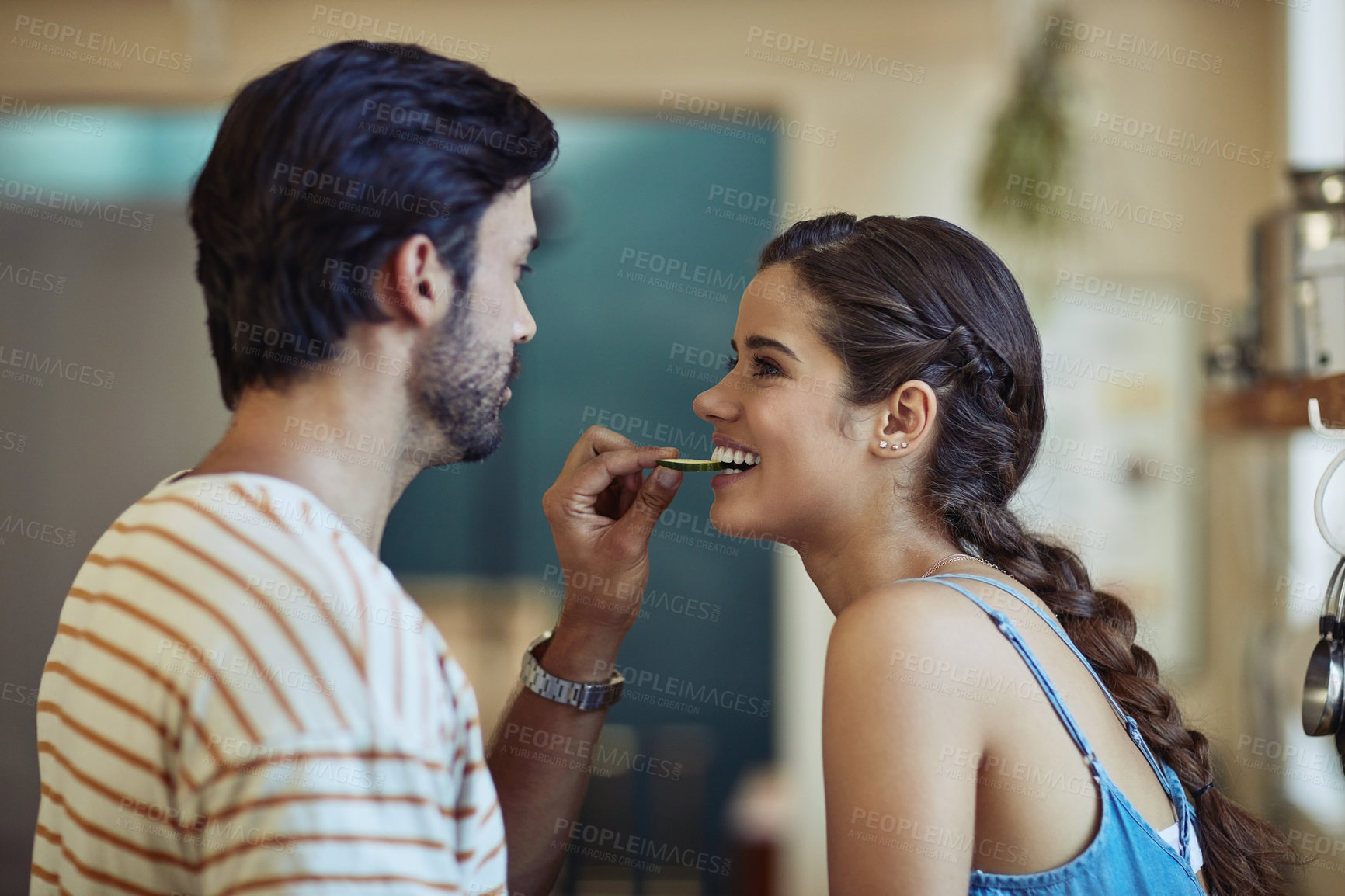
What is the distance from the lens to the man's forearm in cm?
133

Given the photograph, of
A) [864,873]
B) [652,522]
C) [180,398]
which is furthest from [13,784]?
[864,873]

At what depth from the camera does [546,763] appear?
1346 millimetres

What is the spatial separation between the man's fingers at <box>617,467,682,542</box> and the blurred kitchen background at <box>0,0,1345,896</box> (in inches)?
70.7

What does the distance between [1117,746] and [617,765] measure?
7.76 ft

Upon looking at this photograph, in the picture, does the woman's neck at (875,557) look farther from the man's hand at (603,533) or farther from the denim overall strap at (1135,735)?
the man's hand at (603,533)

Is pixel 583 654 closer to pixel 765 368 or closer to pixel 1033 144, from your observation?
pixel 765 368

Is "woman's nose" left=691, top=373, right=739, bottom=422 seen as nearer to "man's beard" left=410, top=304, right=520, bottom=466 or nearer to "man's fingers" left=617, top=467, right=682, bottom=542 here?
"man's fingers" left=617, top=467, right=682, bottom=542

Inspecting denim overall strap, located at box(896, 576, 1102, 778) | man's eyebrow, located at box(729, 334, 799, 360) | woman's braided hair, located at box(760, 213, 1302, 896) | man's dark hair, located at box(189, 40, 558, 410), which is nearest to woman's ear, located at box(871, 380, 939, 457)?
woman's braided hair, located at box(760, 213, 1302, 896)

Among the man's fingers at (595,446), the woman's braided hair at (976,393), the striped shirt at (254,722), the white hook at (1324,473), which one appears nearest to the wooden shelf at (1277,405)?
the white hook at (1324,473)

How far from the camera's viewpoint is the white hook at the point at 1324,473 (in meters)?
1.08

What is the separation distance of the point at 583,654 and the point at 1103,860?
26.3 inches

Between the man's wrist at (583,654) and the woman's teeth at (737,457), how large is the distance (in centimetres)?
27

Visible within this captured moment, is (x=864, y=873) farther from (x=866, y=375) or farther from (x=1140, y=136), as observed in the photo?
(x=1140, y=136)

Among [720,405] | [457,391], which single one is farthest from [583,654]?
[457,391]
